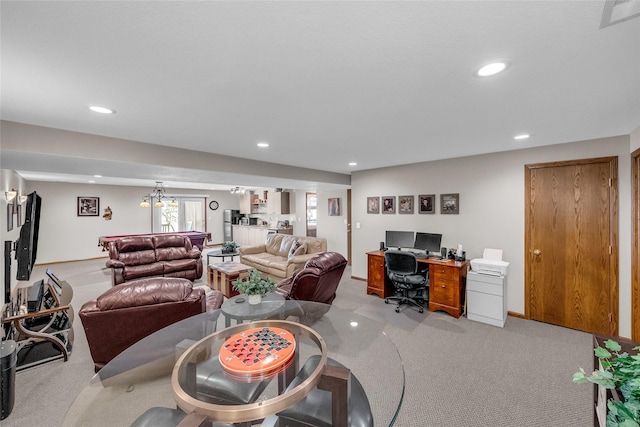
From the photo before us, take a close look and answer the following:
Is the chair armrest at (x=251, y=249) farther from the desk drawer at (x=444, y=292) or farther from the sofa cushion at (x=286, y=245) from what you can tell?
the desk drawer at (x=444, y=292)

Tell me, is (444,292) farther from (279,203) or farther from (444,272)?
(279,203)

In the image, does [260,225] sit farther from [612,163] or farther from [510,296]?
[612,163]

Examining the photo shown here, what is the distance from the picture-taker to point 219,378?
5.21 feet

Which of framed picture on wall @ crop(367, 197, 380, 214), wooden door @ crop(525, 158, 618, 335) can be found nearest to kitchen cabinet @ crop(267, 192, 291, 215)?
framed picture on wall @ crop(367, 197, 380, 214)

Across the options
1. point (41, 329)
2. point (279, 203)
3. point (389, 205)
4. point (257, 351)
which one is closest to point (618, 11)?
point (257, 351)

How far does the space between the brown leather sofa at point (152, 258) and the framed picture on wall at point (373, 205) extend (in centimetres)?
393

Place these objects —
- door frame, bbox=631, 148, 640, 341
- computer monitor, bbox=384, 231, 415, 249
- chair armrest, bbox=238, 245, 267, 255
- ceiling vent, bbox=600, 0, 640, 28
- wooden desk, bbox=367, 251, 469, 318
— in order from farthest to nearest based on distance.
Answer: chair armrest, bbox=238, 245, 267, 255 → computer monitor, bbox=384, 231, 415, 249 → wooden desk, bbox=367, 251, 469, 318 → door frame, bbox=631, 148, 640, 341 → ceiling vent, bbox=600, 0, 640, 28

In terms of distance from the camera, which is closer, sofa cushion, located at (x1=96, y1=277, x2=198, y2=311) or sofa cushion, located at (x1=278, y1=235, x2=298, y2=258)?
sofa cushion, located at (x1=96, y1=277, x2=198, y2=311)

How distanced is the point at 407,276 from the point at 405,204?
1.45m

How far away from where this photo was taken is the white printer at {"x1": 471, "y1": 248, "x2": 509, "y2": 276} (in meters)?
3.47

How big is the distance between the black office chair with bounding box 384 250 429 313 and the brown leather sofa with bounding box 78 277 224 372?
2.77 m

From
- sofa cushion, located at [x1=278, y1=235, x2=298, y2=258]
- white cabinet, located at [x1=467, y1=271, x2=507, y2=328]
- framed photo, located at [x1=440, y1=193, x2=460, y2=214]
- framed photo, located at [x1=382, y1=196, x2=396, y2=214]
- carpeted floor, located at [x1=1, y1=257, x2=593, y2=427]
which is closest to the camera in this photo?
carpeted floor, located at [x1=1, y1=257, x2=593, y2=427]

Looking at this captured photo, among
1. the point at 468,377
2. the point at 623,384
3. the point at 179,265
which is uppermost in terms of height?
the point at 623,384

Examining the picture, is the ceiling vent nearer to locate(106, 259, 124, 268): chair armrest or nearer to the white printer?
the white printer
